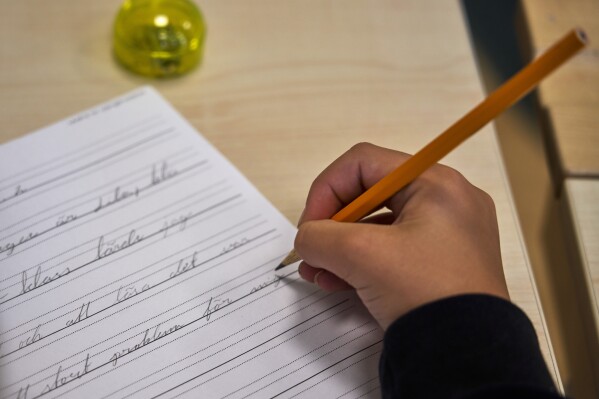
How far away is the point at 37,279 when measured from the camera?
49 cm

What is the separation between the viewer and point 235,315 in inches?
18.8

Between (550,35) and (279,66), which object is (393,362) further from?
(550,35)

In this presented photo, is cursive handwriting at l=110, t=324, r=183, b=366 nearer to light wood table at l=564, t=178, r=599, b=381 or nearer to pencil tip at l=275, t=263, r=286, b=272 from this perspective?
pencil tip at l=275, t=263, r=286, b=272

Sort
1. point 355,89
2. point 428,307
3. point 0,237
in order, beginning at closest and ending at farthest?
point 428,307 < point 0,237 < point 355,89

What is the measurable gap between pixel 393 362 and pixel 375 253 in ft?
0.22

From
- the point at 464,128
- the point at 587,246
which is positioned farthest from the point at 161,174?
the point at 587,246

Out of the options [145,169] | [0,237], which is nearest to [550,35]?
[145,169]

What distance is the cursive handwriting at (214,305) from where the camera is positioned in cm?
48

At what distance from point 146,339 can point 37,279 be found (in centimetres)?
10

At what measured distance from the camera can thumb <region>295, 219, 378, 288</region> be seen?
42 centimetres

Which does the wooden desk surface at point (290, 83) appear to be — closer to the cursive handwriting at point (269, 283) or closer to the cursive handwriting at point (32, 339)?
the cursive handwriting at point (269, 283)

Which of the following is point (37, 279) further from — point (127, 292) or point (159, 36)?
point (159, 36)

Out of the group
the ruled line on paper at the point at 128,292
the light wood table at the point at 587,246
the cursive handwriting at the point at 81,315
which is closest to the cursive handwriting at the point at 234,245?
the ruled line on paper at the point at 128,292

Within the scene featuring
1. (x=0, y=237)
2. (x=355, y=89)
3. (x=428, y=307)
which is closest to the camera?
(x=428, y=307)
